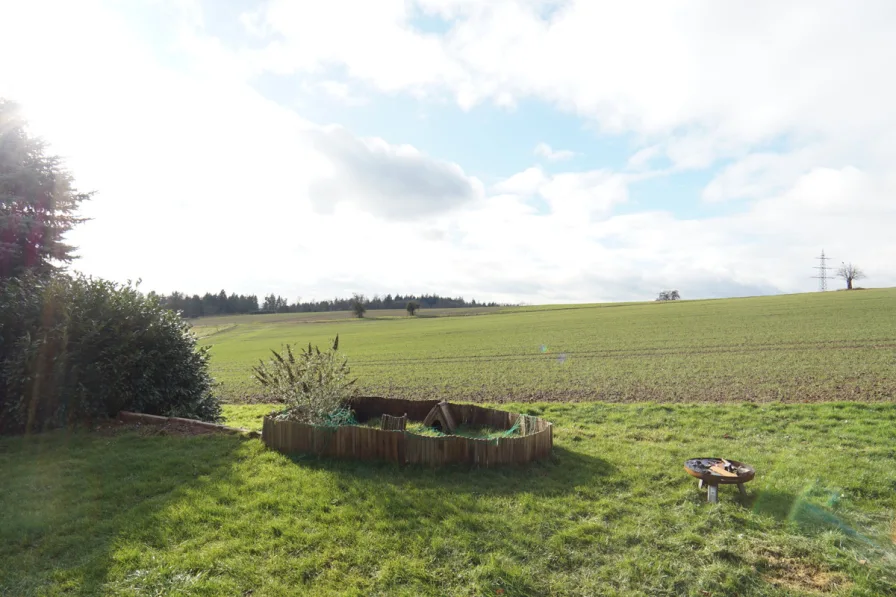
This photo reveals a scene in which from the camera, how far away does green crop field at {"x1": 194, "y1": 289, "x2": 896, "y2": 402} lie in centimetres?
1611

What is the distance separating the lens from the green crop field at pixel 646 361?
16.1 metres

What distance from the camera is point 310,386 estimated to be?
9164mm

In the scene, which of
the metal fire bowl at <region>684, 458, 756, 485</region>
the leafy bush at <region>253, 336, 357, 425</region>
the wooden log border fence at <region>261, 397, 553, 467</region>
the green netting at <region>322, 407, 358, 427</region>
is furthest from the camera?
the leafy bush at <region>253, 336, 357, 425</region>

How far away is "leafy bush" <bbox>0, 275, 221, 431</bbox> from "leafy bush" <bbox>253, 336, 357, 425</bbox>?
3123 millimetres

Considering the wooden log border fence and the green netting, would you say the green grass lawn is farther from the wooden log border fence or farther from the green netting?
the green netting

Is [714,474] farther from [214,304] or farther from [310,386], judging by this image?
[214,304]

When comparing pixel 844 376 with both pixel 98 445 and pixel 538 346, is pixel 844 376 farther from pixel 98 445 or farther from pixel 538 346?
pixel 98 445

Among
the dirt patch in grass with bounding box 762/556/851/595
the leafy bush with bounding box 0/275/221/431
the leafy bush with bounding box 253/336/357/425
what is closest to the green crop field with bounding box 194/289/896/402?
the leafy bush with bounding box 0/275/221/431

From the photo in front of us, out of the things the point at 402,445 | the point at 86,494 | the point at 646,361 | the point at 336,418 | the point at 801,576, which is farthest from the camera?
the point at 646,361

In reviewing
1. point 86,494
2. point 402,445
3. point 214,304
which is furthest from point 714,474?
point 214,304

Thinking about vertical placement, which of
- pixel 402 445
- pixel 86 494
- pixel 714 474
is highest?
pixel 402 445

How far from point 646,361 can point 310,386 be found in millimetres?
18642

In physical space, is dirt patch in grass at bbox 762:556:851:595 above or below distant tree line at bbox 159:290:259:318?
below

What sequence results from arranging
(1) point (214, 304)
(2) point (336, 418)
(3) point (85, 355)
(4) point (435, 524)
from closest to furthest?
1. (4) point (435, 524)
2. (2) point (336, 418)
3. (3) point (85, 355)
4. (1) point (214, 304)
